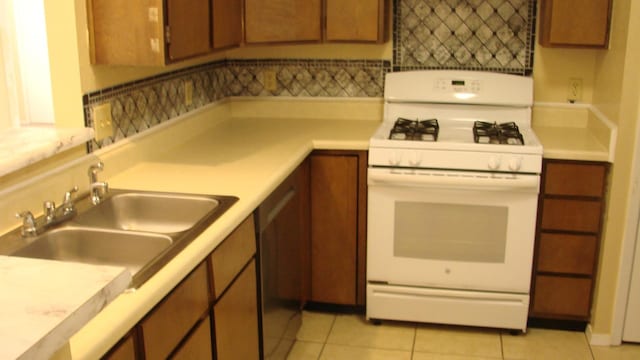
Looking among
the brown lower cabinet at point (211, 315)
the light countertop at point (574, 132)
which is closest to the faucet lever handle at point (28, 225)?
the brown lower cabinet at point (211, 315)

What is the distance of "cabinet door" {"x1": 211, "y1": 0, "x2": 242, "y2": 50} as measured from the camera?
2703mm

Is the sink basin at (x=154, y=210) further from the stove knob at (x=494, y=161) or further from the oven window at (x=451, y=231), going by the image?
the stove knob at (x=494, y=161)

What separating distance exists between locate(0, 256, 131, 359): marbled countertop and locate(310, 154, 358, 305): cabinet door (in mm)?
2030

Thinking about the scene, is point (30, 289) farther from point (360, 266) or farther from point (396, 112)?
point (396, 112)

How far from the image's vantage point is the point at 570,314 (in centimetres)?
309

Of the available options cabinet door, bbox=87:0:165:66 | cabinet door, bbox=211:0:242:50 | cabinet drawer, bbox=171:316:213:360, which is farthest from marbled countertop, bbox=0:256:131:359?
cabinet door, bbox=211:0:242:50

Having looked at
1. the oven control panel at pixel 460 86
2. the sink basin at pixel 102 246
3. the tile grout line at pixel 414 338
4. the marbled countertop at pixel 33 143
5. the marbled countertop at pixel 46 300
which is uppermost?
the oven control panel at pixel 460 86

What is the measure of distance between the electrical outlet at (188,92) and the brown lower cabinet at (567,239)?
1568 millimetres

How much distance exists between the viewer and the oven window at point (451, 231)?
2975mm

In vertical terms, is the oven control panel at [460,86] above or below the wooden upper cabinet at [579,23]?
below

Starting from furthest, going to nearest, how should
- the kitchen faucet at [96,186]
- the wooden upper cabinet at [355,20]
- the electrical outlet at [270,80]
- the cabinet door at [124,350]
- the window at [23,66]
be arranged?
the electrical outlet at [270,80], the wooden upper cabinet at [355,20], the window at [23,66], the kitchen faucet at [96,186], the cabinet door at [124,350]

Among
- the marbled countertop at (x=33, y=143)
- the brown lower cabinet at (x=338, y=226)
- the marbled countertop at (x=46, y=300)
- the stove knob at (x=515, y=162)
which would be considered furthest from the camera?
the brown lower cabinet at (x=338, y=226)

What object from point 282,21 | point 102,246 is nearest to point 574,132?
point 282,21

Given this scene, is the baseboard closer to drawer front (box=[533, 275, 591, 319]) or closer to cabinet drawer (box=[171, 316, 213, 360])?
drawer front (box=[533, 275, 591, 319])
